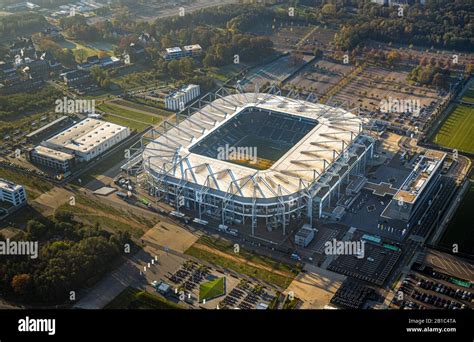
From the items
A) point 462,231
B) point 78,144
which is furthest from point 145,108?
point 462,231

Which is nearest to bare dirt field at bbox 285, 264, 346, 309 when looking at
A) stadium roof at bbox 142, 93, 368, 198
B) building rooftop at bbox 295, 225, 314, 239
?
building rooftop at bbox 295, 225, 314, 239

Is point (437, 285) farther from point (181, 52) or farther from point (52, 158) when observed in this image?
point (181, 52)

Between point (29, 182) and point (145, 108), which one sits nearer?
point (29, 182)

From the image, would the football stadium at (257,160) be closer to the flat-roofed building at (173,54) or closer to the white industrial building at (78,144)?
the white industrial building at (78,144)

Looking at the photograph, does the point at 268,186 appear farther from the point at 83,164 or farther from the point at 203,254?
the point at 83,164

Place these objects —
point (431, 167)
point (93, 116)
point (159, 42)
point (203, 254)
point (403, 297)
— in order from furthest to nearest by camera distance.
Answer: point (159, 42)
point (93, 116)
point (431, 167)
point (203, 254)
point (403, 297)

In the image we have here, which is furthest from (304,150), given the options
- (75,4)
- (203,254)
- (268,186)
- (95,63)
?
(75,4)
